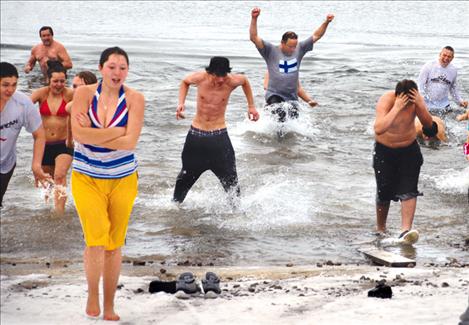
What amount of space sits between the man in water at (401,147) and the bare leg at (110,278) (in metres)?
3.57

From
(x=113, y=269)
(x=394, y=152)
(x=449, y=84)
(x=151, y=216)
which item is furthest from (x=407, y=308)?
(x=449, y=84)

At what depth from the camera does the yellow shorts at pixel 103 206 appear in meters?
6.60

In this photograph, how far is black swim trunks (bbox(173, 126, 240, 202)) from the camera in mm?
10609

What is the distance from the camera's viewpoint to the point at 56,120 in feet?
33.3

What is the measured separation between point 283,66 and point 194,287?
7.82 m

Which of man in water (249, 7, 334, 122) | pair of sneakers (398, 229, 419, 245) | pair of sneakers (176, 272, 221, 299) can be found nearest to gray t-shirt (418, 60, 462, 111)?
man in water (249, 7, 334, 122)

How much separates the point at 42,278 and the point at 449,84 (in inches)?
403

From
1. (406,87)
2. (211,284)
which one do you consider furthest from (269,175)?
(211,284)

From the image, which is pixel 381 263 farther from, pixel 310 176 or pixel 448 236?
pixel 310 176

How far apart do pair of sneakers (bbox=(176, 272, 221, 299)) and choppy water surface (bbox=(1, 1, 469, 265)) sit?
1957mm

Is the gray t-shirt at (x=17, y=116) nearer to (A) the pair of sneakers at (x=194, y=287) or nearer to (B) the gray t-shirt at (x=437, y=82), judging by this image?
(A) the pair of sneakers at (x=194, y=287)

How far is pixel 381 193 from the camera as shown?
10.1m

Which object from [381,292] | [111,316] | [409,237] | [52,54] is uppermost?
[52,54]

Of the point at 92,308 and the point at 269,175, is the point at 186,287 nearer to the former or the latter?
the point at 92,308
